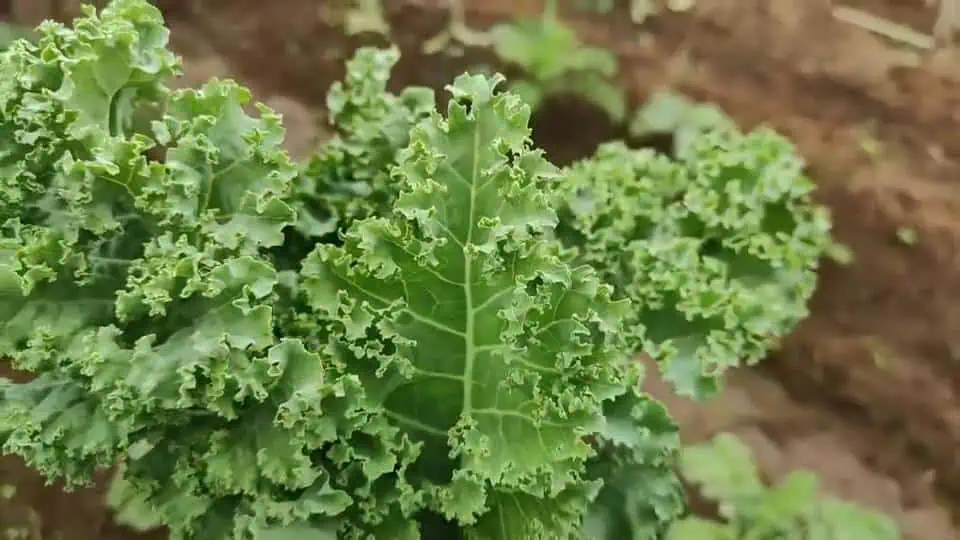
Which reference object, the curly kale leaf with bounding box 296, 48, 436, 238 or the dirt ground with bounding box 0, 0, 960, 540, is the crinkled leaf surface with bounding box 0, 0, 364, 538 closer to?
the curly kale leaf with bounding box 296, 48, 436, 238

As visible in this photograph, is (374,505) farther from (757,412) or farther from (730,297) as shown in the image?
(757,412)

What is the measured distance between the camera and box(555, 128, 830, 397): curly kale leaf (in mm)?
2033

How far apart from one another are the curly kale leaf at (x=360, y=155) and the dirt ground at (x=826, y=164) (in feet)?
2.40

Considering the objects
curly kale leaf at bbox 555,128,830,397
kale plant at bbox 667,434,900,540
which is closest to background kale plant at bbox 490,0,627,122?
curly kale leaf at bbox 555,128,830,397

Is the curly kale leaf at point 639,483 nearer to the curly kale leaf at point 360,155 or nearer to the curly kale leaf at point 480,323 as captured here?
the curly kale leaf at point 480,323

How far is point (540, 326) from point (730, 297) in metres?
0.54

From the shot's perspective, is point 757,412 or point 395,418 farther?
point 757,412

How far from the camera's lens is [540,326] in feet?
5.49

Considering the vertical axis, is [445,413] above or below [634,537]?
above

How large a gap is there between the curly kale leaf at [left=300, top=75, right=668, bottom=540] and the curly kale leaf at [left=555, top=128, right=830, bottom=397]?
1.14 ft

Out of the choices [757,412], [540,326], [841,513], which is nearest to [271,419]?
[540,326]

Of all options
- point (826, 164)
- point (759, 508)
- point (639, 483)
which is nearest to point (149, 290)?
point (639, 483)

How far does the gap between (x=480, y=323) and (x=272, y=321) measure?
341mm

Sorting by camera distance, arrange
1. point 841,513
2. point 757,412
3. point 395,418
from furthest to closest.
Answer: point 757,412
point 841,513
point 395,418
